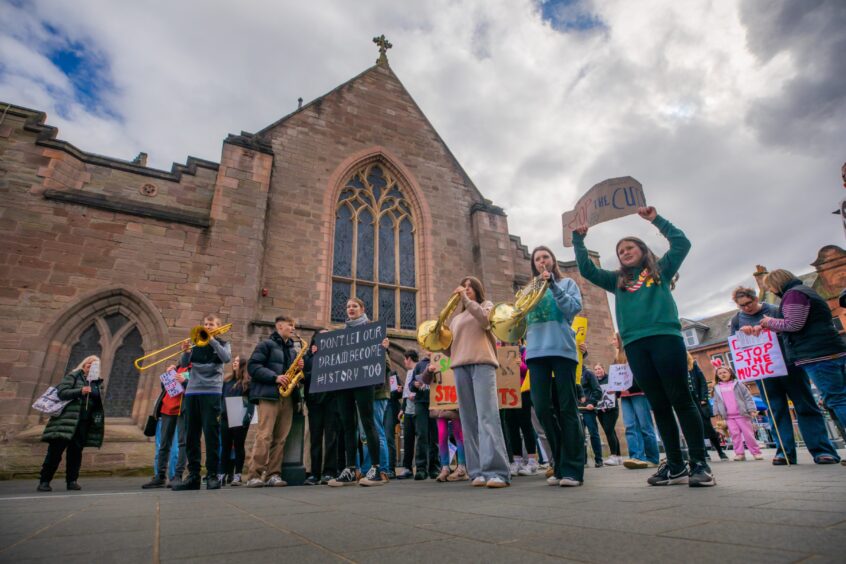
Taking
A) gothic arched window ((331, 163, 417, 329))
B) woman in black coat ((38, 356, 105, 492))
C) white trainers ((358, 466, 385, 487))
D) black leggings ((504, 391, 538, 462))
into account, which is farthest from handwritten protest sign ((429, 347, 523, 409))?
gothic arched window ((331, 163, 417, 329))

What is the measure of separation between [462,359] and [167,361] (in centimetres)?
732

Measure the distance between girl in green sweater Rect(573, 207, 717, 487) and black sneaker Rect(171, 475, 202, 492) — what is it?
481cm

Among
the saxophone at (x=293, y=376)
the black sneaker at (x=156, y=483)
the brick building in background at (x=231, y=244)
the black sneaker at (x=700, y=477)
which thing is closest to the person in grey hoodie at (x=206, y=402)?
the saxophone at (x=293, y=376)

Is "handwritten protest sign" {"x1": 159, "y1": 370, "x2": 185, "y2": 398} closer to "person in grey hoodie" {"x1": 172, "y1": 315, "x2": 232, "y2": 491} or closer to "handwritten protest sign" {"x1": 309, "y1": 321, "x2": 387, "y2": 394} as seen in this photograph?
"person in grey hoodie" {"x1": 172, "y1": 315, "x2": 232, "y2": 491}

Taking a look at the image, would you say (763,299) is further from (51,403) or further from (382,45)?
(51,403)

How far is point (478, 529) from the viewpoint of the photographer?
1.89 metres

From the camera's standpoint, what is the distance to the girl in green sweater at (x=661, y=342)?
326 cm

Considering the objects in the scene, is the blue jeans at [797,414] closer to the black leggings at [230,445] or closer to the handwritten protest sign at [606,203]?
the handwritten protest sign at [606,203]

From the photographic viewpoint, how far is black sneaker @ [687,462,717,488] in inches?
121

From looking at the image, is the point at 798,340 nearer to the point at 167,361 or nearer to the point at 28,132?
the point at 167,361

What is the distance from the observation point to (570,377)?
12.5 ft

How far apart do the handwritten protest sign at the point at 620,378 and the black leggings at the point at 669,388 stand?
3534 millimetres

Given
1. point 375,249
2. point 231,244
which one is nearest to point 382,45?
point 375,249

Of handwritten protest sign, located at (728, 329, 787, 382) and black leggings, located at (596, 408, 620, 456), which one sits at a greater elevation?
handwritten protest sign, located at (728, 329, 787, 382)
